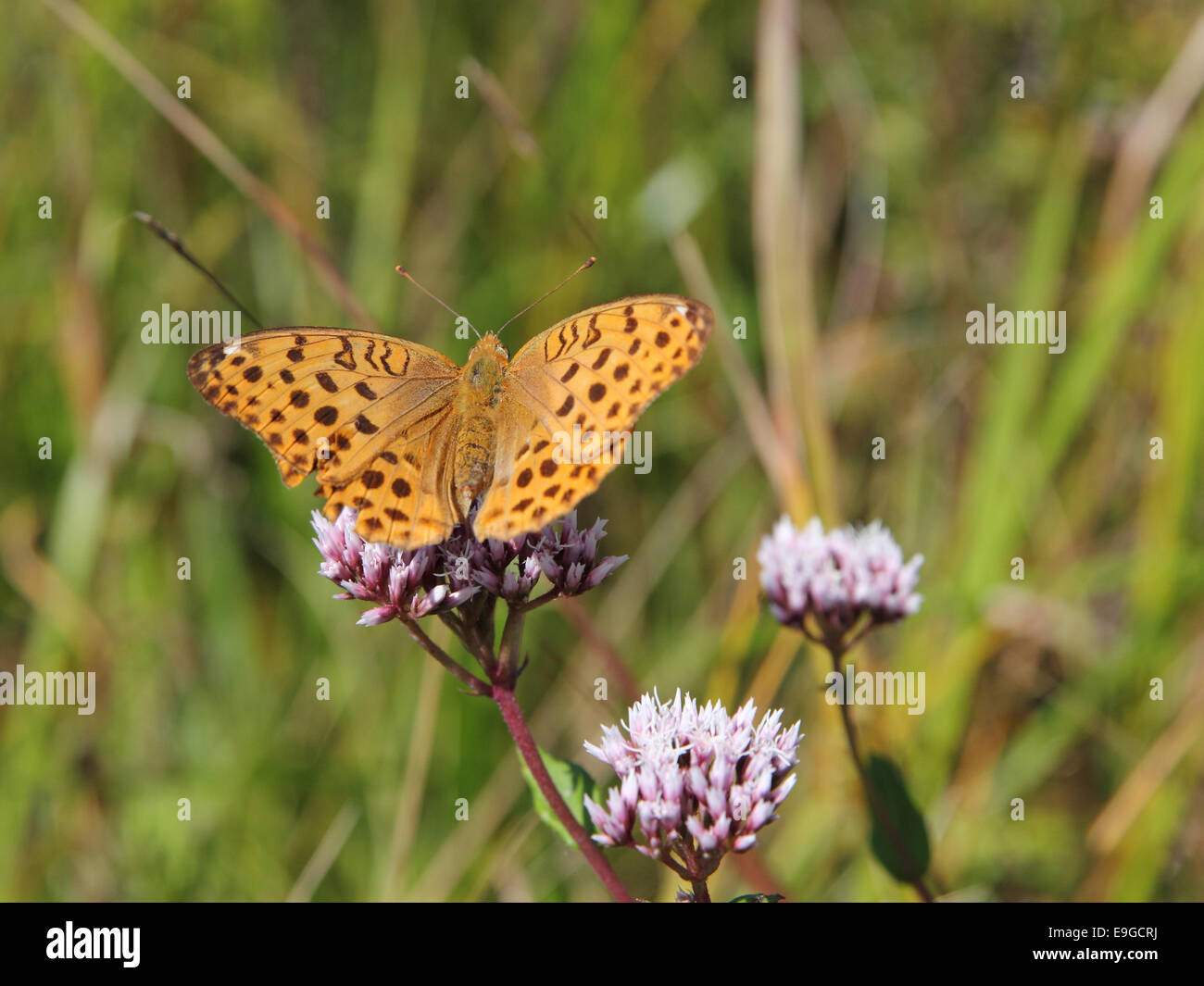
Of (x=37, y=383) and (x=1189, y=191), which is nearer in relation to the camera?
(x=1189, y=191)

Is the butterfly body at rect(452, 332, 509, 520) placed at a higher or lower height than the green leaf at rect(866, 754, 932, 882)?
higher

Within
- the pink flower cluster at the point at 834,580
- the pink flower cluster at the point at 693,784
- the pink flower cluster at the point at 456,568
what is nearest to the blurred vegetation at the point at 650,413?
the pink flower cluster at the point at 834,580

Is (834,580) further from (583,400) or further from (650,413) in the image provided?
(650,413)

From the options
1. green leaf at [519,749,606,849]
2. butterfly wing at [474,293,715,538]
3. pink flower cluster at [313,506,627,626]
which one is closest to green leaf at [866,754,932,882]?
green leaf at [519,749,606,849]

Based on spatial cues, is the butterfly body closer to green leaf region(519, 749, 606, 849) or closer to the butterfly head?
the butterfly head

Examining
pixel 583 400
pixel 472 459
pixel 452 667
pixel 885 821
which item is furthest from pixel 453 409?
pixel 885 821

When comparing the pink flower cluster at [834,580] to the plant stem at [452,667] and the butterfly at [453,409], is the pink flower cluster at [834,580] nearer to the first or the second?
the butterfly at [453,409]
